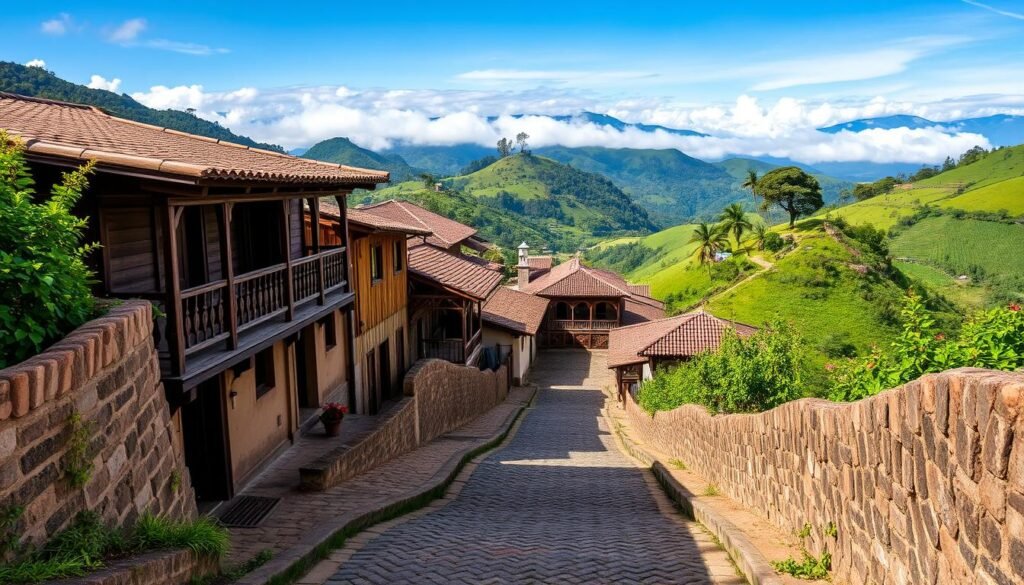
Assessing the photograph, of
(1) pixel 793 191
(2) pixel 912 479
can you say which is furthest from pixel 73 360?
(1) pixel 793 191

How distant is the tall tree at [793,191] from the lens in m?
68.1

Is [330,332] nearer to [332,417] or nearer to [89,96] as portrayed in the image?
[332,417]

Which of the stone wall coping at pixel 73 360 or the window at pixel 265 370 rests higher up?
the stone wall coping at pixel 73 360

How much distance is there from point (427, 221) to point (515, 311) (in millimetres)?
6723

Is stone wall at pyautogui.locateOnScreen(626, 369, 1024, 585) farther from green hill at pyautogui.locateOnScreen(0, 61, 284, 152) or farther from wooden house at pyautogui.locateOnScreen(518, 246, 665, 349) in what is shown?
green hill at pyautogui.locateOnScreen(0, 61, 284, 152)

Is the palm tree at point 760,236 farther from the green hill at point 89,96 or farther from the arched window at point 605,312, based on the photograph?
the green hill at point 89,96

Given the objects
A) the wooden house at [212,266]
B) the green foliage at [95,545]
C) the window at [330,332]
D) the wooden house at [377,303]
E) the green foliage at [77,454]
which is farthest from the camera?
the wooden house at [377,303]

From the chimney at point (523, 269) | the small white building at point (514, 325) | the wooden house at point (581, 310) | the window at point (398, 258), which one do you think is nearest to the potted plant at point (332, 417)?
the window at point (398, 258)

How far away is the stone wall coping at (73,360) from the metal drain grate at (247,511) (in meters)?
4.20

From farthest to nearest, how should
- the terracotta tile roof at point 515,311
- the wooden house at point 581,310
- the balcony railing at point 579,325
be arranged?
the balcony railing at point 579,325, the wooden house at point 581,310, the terracotta tile roof at point 515,311

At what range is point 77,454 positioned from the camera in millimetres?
4508

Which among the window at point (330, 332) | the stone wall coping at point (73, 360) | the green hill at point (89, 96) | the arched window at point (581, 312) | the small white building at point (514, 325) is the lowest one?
the arched window at point (581, 312)

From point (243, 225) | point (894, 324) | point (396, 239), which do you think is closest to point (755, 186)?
point (894, 324)

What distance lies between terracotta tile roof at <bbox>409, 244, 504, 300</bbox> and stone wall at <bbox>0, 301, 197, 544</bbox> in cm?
1501
